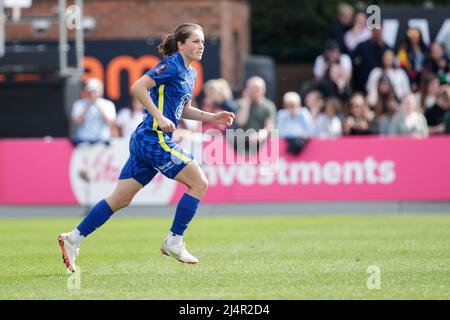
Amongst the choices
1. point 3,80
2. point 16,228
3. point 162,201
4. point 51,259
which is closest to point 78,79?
point 3,80

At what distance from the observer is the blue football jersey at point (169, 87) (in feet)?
31.7

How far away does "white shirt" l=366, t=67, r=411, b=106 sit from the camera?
21297 millimetres

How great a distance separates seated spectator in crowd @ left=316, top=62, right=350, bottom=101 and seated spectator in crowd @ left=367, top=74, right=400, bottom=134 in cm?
50

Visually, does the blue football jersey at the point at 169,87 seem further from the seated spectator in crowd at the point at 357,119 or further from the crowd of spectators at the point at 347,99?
the seated spectator in crowd at the point at 357,119

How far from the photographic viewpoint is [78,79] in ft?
71.7

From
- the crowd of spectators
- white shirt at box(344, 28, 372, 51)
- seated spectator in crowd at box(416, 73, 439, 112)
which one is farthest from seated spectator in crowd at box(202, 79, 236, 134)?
white shirt at box(344, 28, 372, 51)

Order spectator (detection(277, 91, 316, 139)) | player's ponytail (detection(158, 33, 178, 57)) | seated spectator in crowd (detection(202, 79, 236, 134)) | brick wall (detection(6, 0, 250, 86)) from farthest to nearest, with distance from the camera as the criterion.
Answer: brick wall (detection(6, 0, 250, 86))
spectator (detection(277, 91, 316, 139))
seated spectator in crowd (detection(202, 79, 236, 134))
player's ponytail (detection(158, 33, 178, 57))

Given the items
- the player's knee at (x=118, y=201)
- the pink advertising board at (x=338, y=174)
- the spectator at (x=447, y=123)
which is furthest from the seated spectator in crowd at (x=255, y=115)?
the player's knee at (x=118, y=201)

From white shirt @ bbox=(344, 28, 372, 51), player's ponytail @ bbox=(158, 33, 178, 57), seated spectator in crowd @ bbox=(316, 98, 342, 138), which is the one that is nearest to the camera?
player's ponytail @ bbox=(158, 33, 178, 57)

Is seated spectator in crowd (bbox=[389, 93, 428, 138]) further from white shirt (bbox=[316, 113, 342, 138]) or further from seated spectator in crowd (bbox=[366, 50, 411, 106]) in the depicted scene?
seated spectator in crowd (bbox=[366, 50, 411, 106])

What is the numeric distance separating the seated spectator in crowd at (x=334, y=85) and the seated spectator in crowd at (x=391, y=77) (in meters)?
0.49

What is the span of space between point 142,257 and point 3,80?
1207 centimetres

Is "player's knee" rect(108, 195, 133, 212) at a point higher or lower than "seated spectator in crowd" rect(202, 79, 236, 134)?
lower
